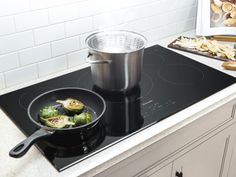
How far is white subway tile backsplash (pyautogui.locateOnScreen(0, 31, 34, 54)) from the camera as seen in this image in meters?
1.24

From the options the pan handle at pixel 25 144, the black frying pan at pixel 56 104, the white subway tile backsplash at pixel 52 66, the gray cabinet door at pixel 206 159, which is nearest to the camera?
the pan handle at pixel 25 144

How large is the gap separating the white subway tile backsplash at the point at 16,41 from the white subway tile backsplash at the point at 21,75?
0.09 m

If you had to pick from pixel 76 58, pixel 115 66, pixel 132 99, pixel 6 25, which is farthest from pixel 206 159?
pixel 6 25

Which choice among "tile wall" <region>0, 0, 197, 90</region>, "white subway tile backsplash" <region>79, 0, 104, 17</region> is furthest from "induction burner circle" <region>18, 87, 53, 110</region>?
"white subway tile backsplash" <region>79, 0, 104, 17</region>

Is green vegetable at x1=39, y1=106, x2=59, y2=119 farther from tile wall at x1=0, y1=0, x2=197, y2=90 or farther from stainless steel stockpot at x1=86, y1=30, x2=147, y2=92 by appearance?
tile wall at x1=0, y1=0, x2=197, y2=90

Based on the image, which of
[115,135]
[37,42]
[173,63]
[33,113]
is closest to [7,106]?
[33,113]

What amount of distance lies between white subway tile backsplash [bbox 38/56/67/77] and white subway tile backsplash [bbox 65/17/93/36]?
11cm

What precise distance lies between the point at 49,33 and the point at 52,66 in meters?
0.14

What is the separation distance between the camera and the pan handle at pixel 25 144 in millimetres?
842

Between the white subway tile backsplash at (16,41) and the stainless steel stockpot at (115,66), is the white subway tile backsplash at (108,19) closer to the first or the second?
the stainless steel stockpot at (115,66)

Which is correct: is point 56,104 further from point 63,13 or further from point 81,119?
point 63,13

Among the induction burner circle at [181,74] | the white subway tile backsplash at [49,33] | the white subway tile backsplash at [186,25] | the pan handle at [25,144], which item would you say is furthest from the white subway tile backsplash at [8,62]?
the white subway tile backsplash at [186,25]

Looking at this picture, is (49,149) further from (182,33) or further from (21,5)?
(182,33)

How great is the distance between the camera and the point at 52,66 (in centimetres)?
141
